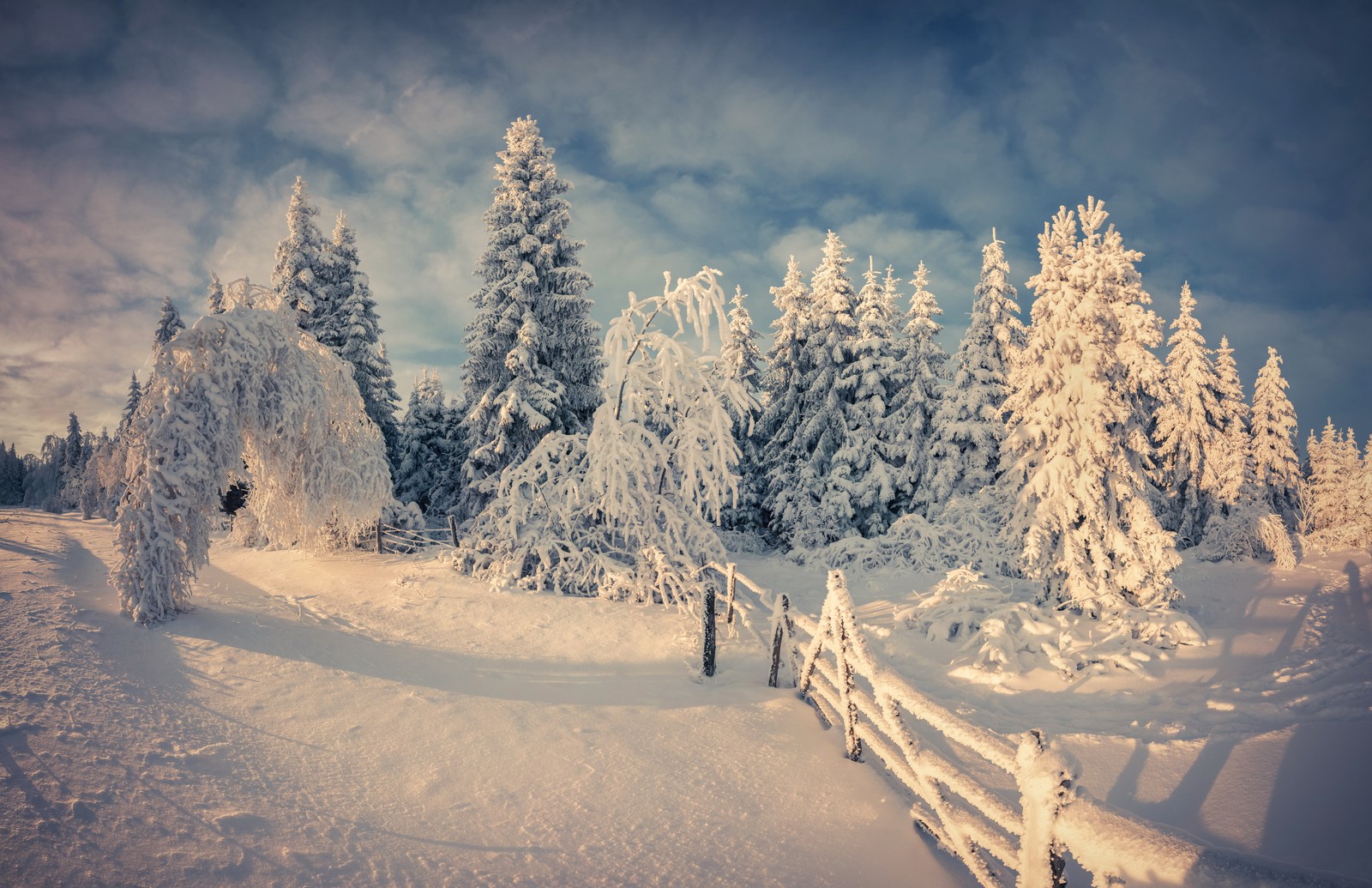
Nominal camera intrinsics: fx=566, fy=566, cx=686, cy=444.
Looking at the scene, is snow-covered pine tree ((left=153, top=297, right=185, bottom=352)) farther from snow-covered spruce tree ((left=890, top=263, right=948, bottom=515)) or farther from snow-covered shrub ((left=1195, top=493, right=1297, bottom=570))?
snow-covered shrub ((left=1195, top=493, right=1297, bottom=570))

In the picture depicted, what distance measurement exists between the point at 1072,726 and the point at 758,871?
6.65m

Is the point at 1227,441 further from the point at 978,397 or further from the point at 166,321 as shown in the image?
the point at 166,321

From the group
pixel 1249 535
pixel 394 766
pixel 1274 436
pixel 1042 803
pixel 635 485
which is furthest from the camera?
pixel 1274 436

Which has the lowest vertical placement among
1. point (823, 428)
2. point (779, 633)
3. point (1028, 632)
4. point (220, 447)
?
point (1028, 632)

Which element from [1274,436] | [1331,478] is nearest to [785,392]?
[1274,436]

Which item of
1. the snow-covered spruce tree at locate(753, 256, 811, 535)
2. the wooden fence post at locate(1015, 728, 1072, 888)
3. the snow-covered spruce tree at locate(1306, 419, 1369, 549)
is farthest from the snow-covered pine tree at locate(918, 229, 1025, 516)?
the snow-covered spruce tree at locate(1306, 419, 1369, 549)

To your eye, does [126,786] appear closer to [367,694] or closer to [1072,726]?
[367,694]

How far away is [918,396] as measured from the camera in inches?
913

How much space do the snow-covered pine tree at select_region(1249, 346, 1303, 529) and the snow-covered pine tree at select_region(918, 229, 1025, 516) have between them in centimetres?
1864

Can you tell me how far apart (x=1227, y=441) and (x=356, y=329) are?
131 ft

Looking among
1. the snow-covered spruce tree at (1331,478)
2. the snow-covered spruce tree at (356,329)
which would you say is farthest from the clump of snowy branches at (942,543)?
the snow-covered spruce tree at (1331,478)

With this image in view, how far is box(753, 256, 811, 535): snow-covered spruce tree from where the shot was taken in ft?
82.4

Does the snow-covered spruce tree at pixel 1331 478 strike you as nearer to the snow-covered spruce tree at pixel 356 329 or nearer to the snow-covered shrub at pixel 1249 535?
the snow-covered shrub at pixel 1249 535

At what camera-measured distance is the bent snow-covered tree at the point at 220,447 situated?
26.6 feet
